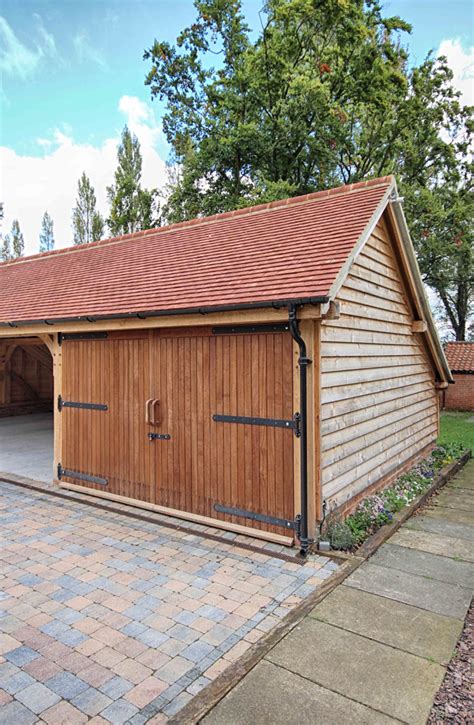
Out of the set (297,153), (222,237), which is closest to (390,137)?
(297,153)

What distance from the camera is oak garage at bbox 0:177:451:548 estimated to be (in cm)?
440

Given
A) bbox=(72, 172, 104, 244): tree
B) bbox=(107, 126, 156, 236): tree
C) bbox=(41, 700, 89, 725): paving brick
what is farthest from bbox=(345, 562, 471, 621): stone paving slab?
bbox=(72, 172, 104, 244): tree

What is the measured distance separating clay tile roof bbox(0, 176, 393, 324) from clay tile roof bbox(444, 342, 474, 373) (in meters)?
14.0

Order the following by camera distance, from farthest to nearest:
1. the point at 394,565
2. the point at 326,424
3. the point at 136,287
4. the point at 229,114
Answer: the point at 229,114
the point at 136,287
the point at 326,424
the point at 394,565

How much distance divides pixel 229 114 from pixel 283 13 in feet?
11.2

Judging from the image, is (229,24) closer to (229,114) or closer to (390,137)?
(229,114)

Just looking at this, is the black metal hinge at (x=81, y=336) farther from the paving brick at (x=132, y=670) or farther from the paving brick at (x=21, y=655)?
the paving brick at (x=132, y=670)

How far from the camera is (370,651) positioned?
286 cm

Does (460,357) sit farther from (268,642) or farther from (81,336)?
(268,642)

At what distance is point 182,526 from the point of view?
501cm

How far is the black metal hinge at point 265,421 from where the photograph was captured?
432 cm

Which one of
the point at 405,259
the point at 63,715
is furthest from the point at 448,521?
the point at 63,715

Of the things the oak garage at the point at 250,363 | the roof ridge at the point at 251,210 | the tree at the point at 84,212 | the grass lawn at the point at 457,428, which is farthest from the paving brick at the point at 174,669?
the tree at the point at 84,212

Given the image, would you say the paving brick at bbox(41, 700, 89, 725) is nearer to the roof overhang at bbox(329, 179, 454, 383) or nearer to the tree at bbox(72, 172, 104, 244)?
the roof overhang at bbox(329, 179, 454, 383)
